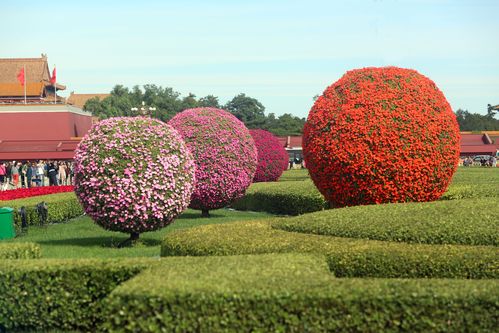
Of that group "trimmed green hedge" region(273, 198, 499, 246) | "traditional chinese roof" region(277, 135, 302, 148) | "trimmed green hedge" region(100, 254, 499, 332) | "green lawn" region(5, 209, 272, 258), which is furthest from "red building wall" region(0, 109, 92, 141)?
"trimmed green hedge" region(100, 254, 499, 332)

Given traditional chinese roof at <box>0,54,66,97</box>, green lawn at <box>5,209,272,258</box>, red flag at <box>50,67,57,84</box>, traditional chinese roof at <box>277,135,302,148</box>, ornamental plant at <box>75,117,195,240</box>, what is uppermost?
traditional chinese roof at <box>0,54,66,97</box>

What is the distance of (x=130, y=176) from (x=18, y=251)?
3397 millimetres

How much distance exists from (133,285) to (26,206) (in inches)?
494

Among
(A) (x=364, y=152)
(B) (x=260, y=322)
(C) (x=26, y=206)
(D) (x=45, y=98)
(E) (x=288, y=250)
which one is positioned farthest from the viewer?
(D) (x=45, y=98)

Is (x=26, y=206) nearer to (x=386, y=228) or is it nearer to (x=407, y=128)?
(x=407, y=128)

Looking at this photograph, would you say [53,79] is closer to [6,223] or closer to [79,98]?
[79,98]

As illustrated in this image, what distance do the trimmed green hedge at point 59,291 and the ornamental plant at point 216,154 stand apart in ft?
34.9

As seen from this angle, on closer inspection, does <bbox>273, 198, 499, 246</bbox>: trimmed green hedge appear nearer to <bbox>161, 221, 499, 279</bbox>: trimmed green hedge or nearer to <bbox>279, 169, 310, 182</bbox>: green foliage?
<bbox>161, 221, 499, 279</bbox>: trimmed green hedge

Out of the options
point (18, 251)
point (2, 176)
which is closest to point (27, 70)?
point (2, 176)

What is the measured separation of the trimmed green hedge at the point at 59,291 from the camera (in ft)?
25.2

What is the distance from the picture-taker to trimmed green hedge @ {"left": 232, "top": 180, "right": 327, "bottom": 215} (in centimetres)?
1856

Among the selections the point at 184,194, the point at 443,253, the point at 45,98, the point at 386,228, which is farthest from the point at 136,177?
the point at 45,98

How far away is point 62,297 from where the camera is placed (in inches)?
305

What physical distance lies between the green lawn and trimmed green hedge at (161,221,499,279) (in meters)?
2.91
